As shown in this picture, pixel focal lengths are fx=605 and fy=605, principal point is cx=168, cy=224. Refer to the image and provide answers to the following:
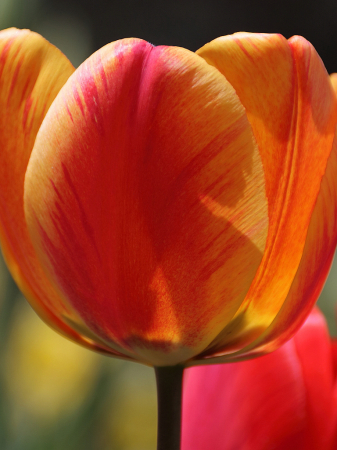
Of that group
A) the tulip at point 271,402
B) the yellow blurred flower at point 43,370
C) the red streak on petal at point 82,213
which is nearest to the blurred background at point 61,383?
the yellow blurred flower at point 43,370

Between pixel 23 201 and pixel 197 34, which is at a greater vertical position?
pixel 23 201

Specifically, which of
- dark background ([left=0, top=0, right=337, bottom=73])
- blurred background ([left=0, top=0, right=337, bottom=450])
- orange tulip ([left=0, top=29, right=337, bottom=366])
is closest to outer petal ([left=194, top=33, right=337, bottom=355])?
orange tulip ([left=0, top=29, right=337, bottom=366])

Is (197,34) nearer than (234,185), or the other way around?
(234,185)

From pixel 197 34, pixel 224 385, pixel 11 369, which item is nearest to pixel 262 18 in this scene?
pixel 197 34

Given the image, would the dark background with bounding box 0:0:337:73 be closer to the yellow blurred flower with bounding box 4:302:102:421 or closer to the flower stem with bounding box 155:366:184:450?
the yellow blurred flower with bounding box 4:302:102:421

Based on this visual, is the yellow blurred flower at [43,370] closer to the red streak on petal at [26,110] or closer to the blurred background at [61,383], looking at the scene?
the blurred background at [61,383]

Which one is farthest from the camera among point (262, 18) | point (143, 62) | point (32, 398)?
point (262, 18)

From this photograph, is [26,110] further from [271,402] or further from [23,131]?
[271,402]

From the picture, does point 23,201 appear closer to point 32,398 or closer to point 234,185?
point 234,185
